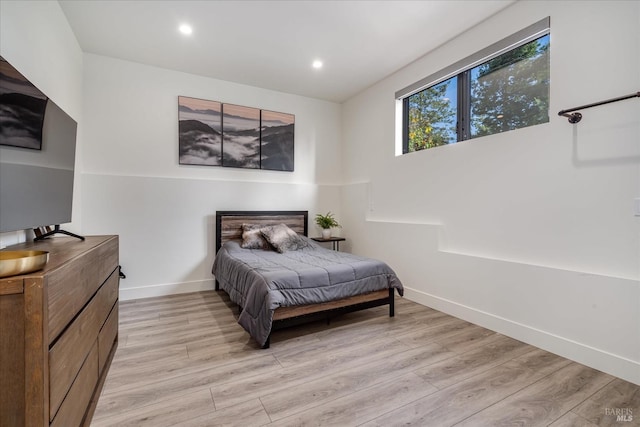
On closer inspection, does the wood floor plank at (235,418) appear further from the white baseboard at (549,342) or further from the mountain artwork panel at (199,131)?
the mountain artwork panel at (199,131)

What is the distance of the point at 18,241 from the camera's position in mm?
1713

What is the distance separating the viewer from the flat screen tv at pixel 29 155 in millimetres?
1246

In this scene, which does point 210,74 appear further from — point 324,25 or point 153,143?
point 324,25

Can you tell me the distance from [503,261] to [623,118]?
4.31 feet

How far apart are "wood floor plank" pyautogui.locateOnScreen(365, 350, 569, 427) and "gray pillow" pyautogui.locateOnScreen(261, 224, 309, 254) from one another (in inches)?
87.7

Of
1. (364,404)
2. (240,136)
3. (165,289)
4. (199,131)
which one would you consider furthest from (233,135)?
(364,404)

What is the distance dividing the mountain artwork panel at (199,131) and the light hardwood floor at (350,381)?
215 centimetres

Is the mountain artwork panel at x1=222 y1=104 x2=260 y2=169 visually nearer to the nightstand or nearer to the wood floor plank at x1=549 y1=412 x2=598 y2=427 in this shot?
the nightstand

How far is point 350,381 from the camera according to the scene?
72.2 inches

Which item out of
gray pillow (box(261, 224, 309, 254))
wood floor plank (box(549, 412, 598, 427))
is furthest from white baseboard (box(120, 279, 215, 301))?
wood floor plank (box(549, 412, 598, 427))

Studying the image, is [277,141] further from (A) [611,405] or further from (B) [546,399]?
(A) [611,405]

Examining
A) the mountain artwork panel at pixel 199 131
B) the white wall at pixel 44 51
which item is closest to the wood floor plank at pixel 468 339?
the white wall at pixel 44 51

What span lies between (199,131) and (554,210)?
13.1 feet

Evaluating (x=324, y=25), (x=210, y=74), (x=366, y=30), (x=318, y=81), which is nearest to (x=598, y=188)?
(x=366, y=30)
